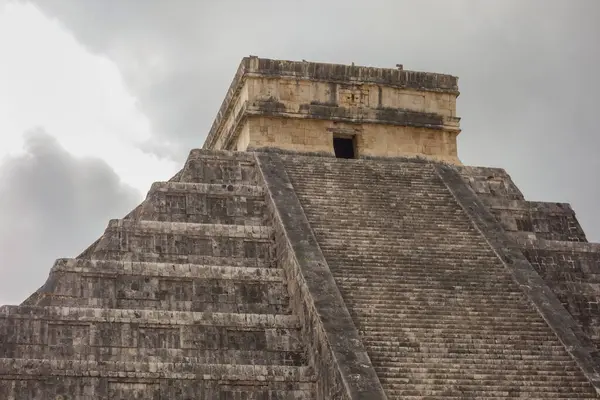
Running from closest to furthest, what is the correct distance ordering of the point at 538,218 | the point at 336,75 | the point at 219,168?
the point at 219,168 < the point at 538,218 < the point at 336,75

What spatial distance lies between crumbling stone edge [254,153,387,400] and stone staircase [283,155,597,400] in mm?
274

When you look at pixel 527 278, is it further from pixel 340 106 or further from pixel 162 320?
pixel 162 320

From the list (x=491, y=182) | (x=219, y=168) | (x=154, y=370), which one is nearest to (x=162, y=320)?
(x=154, y=370)

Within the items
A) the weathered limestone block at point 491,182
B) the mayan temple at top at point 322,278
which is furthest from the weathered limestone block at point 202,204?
the weathered limestone block at point 491,182

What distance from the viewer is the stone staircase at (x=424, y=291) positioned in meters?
16.8

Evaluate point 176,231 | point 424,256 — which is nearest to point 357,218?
point 424,256

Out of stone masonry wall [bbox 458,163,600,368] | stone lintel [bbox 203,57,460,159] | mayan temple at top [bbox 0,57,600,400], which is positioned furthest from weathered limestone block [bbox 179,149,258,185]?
stone masonry wall [bbox 458,163,600,368]

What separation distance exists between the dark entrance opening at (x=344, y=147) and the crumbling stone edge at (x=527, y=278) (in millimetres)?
1715

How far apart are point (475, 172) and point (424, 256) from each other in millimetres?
4012

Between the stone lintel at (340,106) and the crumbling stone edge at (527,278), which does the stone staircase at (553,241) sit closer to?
the crumbling stone edge at (527,278)

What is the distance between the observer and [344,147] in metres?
23.7

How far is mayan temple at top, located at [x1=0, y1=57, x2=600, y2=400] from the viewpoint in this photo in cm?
1644

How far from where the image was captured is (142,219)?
19469 millimetres

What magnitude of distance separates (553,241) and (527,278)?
77.3 inches
